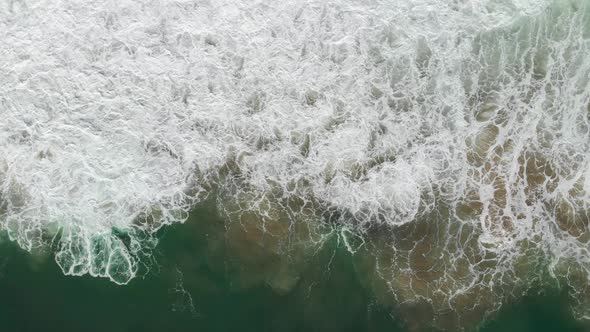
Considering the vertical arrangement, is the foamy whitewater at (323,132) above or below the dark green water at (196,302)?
above

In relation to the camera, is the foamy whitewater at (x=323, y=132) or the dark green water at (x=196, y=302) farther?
the foamy whitewater at (x=323, y=132)

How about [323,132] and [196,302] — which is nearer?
[196,302]

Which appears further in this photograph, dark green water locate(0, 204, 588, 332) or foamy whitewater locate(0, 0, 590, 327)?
foamy whitewater locate(0, 0, 590, 327)

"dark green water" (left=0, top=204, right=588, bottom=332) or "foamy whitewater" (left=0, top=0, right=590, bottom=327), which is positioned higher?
"foamy whitewater" (left=0, top=0, right=590, bottom=327)

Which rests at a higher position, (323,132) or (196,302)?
(323,132)
